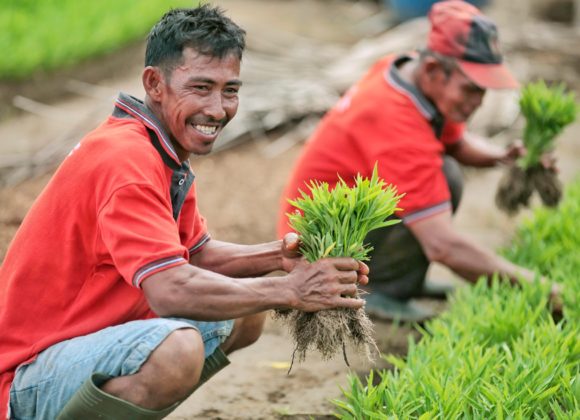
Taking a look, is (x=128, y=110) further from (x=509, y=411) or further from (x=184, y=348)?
(x=509, y=411)

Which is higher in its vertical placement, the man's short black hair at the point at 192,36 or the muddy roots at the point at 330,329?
the man's short black hair at the point at 192,36

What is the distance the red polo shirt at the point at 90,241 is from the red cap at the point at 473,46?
5.28 feet

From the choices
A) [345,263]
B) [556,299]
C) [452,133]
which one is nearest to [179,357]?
[345,263]

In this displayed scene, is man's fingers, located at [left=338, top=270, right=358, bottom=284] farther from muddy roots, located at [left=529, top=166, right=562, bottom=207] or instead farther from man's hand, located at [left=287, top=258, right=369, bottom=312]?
muddy roots, located at [left=529, top=166, right=562, bottom=207]

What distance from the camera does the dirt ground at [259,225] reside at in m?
3.12

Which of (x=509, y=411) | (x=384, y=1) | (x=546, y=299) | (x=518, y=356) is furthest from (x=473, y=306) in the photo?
(x=384, y=1)

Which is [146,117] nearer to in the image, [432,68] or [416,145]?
[416,145]

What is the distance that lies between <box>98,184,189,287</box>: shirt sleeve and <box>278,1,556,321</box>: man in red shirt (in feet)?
4.42

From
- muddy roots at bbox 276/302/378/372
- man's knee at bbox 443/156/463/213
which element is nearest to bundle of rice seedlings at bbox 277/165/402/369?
muddy roots at bbox 276/302/378/372

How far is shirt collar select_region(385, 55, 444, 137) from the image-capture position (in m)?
3.70

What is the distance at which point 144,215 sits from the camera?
2.26 meters

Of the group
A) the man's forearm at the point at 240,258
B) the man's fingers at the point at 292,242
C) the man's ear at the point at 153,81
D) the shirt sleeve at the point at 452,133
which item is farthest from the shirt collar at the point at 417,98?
the man's ear at the point at 153,81

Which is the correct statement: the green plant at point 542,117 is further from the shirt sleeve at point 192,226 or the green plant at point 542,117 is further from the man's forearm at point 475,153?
the shirt sleeve at point 192,226

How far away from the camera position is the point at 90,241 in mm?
2395
